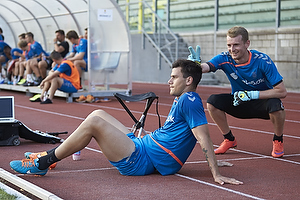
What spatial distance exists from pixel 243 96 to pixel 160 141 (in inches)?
63.4

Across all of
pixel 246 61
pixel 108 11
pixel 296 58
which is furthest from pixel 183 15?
pixel 246 61

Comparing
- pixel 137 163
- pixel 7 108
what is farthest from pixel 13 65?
pixel 137 163

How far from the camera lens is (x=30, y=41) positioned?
16.3 m

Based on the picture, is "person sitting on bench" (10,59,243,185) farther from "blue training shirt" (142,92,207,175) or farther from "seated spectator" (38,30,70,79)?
"seated spectator" (38,30,70,79)

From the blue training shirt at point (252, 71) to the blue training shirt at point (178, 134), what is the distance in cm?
162

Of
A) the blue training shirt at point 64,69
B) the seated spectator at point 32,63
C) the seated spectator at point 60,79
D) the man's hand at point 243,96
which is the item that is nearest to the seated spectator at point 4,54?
the seated spectator at point 32,63

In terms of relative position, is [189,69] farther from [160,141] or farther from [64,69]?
[64,69]

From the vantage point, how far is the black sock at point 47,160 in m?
4.49

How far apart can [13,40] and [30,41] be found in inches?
223

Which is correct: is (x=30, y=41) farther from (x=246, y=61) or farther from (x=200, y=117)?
(x=200, y=117)

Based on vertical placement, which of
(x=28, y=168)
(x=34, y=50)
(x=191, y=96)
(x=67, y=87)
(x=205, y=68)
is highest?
(x=34, y=50)

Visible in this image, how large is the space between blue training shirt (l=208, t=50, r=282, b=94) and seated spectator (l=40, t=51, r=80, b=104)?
7131mm

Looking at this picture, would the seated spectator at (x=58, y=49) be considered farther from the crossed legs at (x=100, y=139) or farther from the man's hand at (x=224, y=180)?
the man's hand at (x=224, y=180)

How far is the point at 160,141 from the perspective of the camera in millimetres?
4613
